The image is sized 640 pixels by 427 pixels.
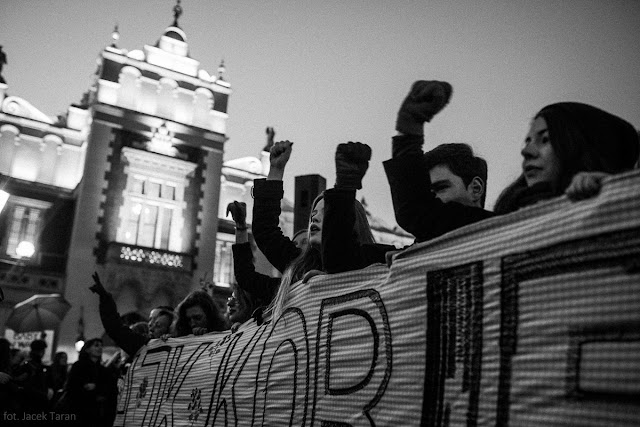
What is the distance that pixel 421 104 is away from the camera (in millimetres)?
2340

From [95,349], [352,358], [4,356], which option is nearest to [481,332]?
[352,358]

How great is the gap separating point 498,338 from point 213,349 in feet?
8.26

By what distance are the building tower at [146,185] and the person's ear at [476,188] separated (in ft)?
61.5

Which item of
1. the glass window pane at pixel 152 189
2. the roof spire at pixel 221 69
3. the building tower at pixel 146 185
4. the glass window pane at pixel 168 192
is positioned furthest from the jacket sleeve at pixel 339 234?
the roof spire at pixel 221 69

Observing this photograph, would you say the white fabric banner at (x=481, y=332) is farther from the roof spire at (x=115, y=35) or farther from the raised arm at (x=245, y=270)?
the roof spire at (x=115, y=35)

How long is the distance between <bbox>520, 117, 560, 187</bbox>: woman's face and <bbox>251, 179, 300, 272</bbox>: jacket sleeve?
1.99 meters

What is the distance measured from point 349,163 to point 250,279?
1882mm

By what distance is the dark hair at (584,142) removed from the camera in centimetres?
198

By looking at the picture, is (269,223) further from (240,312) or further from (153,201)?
(153,201)

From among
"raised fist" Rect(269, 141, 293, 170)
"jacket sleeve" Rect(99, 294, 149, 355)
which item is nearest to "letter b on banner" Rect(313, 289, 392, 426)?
"raised fist" Rect(269, 141, 293, 170)

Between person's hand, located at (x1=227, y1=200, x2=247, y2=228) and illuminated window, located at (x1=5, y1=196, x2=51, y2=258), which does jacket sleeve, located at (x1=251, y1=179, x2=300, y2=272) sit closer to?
person's hand, located at (x1=227, y1=200, x2=247, y2=228)

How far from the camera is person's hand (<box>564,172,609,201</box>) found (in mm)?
1596

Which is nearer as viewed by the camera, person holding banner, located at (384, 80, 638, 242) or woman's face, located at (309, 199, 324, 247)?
person holding banner, located at (384, 80, 638, 242)

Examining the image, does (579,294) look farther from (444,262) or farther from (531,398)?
(444,262)
